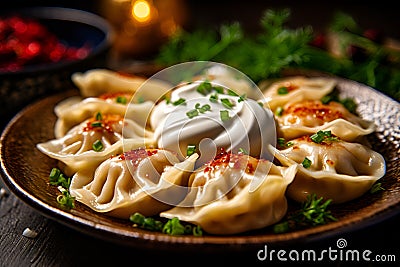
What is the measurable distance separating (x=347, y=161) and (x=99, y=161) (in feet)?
3.57

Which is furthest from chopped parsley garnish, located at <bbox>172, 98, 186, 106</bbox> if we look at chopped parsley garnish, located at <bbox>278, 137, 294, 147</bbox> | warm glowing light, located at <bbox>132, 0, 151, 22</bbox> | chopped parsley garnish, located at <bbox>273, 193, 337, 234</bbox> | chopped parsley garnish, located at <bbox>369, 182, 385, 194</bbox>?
warm glowing light, located at <bbox>132, 0, 151, 22</bbox>

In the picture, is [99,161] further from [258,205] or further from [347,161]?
[347,161]

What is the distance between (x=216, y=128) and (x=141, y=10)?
2.37 m

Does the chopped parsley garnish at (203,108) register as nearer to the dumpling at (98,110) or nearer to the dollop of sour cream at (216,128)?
the dollop of sour cream at (216,128)

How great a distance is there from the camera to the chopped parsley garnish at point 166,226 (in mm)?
1973

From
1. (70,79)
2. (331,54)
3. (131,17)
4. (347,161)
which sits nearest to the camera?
(347,161)

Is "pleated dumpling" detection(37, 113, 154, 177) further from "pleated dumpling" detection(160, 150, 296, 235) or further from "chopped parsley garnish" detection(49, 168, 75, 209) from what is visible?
"pleated dumpling" detection(160, 150, 296, 235)

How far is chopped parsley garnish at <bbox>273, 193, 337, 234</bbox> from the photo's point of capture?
1993 millimetres

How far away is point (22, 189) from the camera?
217 cm

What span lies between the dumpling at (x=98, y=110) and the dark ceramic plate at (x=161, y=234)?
85 millimetres

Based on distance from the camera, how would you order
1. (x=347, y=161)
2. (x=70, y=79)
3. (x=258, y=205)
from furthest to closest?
1. (x=70, y=79)
2. (x=347, y=161)
3. (x=258, y=205)

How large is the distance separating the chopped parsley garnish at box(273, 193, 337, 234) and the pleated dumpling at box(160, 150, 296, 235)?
5cm

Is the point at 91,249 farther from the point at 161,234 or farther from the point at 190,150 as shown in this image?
the point at 190,150

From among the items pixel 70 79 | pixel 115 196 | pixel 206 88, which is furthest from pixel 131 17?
pixel 115 196
